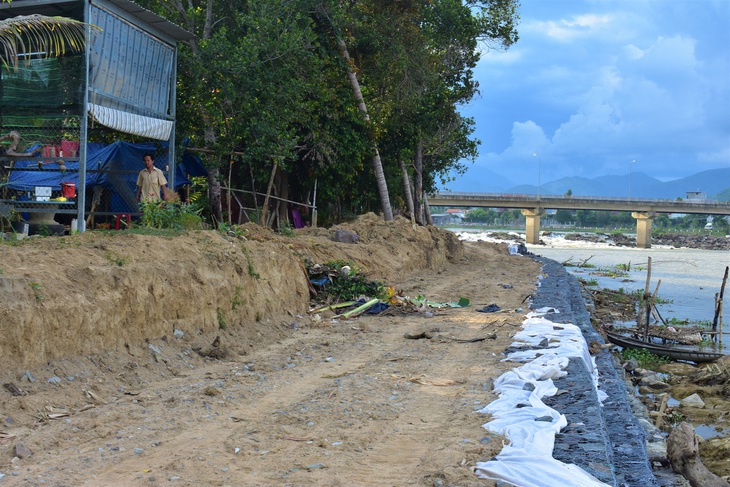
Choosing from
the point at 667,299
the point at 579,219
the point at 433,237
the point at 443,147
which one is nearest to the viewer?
the point at 433,237

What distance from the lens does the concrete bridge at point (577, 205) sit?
77.0 m

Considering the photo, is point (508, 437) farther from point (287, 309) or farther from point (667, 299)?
point (667, 299)

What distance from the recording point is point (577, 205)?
77.1 metres

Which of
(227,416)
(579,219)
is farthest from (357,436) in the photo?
(579,219)

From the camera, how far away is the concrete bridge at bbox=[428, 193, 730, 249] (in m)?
77.0

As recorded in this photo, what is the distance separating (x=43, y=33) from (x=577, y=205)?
71.0 m

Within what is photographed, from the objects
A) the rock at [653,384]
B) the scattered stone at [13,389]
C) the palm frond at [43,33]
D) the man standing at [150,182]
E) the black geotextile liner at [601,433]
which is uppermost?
the palm frond at [43,33]

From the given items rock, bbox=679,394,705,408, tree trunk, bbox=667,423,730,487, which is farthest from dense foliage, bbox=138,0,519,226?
tree trunk, bbox=667,423,730,487

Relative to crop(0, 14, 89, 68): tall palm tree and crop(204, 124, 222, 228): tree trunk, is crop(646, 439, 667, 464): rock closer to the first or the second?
crop(0, 14, 89, 68): tall palm tree

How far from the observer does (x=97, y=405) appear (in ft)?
21.1

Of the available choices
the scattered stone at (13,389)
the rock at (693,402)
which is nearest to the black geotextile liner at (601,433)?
the rock at (693,402)

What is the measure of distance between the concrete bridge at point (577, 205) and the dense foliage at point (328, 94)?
43.3 m

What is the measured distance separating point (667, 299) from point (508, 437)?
25189 millimetres

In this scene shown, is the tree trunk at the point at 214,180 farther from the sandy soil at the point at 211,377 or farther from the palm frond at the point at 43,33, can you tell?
the sandy soil at the point at 211,377
